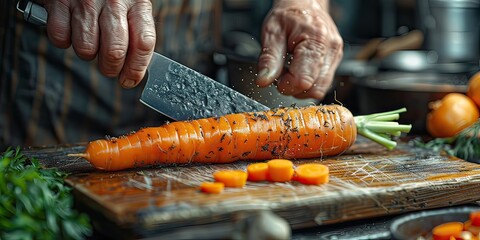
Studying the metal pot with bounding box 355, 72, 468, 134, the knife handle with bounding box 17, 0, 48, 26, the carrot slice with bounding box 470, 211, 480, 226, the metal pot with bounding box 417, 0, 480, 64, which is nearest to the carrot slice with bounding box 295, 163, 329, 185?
the carrot slice with bounding box 470, 211, 480, 226

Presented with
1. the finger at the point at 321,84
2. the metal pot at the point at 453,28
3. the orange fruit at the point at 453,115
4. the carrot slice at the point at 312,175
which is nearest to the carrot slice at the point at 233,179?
the carrot slice at the point at 312,175

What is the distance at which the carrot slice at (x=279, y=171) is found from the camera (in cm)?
184

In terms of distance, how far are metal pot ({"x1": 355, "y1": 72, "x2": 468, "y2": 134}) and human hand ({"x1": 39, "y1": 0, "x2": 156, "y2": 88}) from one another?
1.21 m

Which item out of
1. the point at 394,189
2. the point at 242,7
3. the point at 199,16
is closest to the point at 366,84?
the point at 199,16

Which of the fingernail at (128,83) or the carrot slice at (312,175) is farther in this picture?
the fingernail at (128,83)

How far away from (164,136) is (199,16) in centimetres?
131

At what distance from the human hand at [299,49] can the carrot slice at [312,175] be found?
0.65 meters

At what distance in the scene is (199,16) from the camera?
10.8 ft

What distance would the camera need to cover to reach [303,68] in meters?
2.54

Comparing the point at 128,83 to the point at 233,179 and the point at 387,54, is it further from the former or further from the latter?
the point at 387,54

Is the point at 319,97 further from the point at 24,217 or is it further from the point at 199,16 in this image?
the point at 24,217

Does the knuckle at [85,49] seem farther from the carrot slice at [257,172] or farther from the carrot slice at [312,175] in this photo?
the carrot slice at [312,175]

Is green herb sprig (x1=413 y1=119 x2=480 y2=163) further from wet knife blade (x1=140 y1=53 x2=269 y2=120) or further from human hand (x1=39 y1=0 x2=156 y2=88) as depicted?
human hand (x1=39 y1=0 x2=156 y2=88)

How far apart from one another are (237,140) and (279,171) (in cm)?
34
